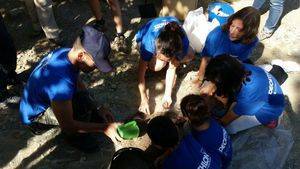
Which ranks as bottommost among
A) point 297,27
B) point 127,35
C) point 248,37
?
point 297,27

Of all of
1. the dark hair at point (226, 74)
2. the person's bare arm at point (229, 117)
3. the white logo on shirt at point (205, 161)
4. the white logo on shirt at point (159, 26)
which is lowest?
the person's bare arm at point (229, 117)

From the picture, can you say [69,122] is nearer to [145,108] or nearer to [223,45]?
[145,108]

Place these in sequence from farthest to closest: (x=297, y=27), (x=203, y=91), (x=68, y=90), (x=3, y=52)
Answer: (x=297, y=27)
(x=3, y=52)
(x=203, y=91)
(x=68, y=90)

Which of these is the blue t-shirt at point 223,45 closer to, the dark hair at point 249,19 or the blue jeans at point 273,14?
the dark hair at point 249,19

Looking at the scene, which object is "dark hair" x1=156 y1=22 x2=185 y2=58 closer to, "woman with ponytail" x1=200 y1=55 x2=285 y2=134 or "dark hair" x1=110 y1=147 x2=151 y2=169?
"woman with ponytail" x1=200 y1=55 x2=285 y2=134

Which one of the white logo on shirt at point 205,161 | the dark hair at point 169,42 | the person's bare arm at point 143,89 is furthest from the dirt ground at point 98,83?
the white logo on shirt at point 205,161

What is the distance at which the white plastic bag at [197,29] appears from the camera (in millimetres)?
5172

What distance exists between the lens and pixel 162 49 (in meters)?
3.82

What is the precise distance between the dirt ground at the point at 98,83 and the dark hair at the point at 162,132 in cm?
87

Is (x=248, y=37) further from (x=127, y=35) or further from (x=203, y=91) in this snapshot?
(x=127, y=35)

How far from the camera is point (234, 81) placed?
3549 millimetres

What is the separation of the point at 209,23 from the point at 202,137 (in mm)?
2195

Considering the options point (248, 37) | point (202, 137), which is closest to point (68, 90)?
point (202, 137)

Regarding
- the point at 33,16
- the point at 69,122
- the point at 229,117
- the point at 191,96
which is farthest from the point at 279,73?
the point at 33,16
